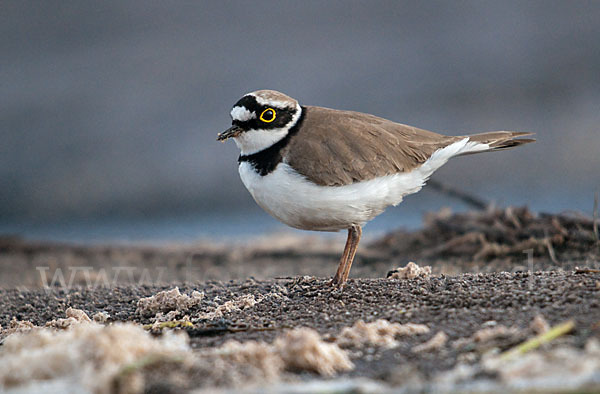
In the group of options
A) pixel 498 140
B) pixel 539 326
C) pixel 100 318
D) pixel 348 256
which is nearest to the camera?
pixel 539 326

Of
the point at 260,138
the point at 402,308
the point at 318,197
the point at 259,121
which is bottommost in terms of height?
the point at 402,308

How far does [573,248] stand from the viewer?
5746 millimetres

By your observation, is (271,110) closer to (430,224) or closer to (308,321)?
(308,321)

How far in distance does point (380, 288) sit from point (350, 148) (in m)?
1.04

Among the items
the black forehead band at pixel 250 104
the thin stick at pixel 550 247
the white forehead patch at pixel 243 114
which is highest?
the black forehead band at pixel 250 104

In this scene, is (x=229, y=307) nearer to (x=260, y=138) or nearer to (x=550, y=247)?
(x=260, y=138)

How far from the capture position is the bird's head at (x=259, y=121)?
14.5 feet

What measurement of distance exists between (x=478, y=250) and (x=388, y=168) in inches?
91.3

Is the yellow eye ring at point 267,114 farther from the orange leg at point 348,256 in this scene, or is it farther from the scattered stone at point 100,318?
the scattered stone at point 100,318

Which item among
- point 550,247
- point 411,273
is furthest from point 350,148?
point 550,247

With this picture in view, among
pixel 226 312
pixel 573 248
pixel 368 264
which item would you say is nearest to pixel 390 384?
pixel 226 312

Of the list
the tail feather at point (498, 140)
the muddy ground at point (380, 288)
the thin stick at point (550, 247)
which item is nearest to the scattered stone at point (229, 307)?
the muddy ground at point (380, 288)

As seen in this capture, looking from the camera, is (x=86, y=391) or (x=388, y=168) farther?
(x=388, y=168)

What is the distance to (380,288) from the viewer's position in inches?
152
